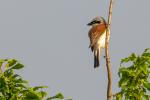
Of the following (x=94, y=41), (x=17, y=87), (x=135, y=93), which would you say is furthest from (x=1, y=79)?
(x=94, y=41)

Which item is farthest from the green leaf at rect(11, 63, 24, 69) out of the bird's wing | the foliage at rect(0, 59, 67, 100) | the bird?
the bird's wing

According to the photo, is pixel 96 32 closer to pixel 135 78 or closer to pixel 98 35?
pixel 98 35

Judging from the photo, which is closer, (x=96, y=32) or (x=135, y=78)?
(x=135, y=78)

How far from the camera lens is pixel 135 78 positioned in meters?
7.69

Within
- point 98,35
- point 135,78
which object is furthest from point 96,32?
point 135,78

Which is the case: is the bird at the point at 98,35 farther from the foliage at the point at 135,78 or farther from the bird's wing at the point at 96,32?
the foliage at the point at 135,78

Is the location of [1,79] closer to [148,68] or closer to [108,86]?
[108,86]

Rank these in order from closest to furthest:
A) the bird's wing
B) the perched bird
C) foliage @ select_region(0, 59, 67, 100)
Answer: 1. foliage @ select_region(0, 59, 67, 100)
2. the perched bird
3. the bird's wing

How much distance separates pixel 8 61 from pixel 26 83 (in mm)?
552

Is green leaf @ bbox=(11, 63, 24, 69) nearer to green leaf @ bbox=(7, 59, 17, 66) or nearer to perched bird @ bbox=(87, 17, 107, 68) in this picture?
green leaf @ bbox=(7, 59, 17, 66)

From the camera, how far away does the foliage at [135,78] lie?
7.29m

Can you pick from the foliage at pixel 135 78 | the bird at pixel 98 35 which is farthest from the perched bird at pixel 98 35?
Answer: the foliage at pixel 135 78

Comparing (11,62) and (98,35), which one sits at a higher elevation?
(98,35)

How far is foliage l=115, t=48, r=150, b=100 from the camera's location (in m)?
7.29
